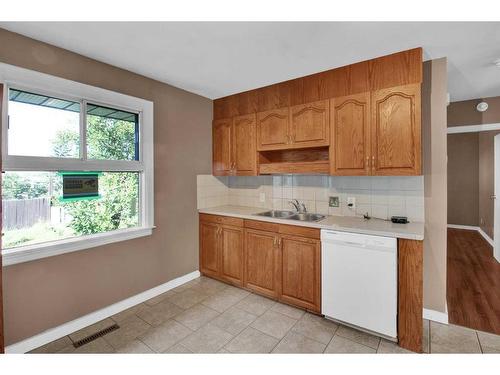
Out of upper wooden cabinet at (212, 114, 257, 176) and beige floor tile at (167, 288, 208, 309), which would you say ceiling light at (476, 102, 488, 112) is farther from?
beige floor tile at (167, 288, 208, 309)

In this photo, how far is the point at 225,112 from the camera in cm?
347

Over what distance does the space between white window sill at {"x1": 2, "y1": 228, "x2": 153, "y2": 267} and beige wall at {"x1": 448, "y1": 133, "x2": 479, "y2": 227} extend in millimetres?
6471

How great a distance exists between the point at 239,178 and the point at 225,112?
0.99 metres

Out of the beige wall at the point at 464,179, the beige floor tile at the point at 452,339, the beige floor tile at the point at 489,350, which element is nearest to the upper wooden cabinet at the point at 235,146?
the beige floor tile at the point at 452,339

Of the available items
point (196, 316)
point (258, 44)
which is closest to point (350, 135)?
point (258, 44)

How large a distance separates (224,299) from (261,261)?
0.59m

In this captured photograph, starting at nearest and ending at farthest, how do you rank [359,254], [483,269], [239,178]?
[359,254] → [483,269] → [239,178]

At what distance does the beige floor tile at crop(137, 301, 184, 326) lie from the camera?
237 cm

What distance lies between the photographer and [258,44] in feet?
6.83

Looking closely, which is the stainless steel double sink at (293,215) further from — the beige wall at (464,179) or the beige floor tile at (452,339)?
the beige wall at (464,179)

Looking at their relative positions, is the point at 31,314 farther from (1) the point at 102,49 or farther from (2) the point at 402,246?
(2) the point at 402,246

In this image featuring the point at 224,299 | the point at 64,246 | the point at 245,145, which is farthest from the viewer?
the point at 245,145

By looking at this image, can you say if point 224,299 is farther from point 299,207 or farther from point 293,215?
point 299,207

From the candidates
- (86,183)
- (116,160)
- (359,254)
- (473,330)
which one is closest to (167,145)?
(116,160)
